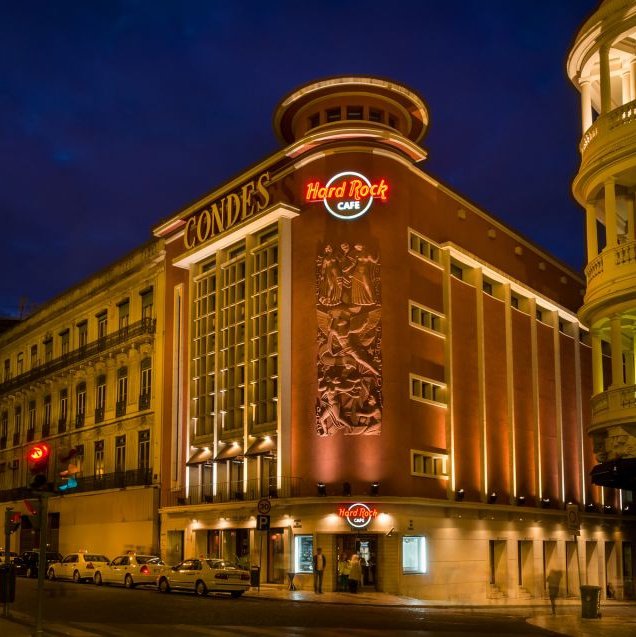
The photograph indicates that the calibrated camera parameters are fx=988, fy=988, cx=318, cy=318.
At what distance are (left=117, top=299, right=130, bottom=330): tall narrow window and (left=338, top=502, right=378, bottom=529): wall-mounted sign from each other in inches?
937

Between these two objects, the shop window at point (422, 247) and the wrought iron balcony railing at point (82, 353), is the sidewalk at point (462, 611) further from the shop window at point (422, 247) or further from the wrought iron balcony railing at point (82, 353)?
the wrought iron balcony railing at point (82, 353)

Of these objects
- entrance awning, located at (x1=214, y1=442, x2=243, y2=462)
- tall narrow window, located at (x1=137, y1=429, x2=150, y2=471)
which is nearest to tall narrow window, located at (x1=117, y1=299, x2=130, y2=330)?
tall narrow window, located at (x1=137, y1=429, x2=150, y2=471)

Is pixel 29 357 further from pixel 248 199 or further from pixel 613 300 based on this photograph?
pixel 613 300

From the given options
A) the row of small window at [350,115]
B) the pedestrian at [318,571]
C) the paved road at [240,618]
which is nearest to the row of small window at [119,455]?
the pedestrian at [318,571]

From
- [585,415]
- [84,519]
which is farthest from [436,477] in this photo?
[84,519]

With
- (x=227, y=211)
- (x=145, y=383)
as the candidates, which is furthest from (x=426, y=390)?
(x=145, y=383)

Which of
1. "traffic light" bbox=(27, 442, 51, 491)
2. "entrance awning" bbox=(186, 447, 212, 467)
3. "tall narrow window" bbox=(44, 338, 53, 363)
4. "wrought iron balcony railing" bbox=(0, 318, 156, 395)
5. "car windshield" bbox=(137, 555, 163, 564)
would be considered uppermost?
"tall narrow window" bbox=(44, 338, 53, 363)

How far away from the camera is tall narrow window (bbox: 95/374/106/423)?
60.8 meters

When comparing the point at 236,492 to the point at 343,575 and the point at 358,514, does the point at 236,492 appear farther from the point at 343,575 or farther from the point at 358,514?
the point at 343,575

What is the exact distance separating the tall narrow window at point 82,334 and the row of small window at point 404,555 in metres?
27.8

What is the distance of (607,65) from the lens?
2708cm

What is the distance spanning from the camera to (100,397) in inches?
2424

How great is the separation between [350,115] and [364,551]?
20.0 meters

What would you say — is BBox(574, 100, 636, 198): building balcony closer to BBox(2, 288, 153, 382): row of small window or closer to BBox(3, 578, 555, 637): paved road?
BBox(3, 578, 555, 637): paved road
